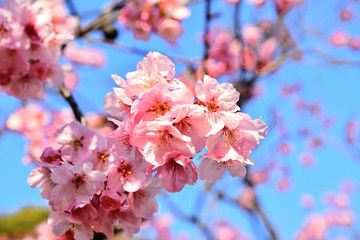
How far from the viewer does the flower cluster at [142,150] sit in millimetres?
1039

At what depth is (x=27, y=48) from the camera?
5.55ft

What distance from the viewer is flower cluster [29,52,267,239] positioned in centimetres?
104

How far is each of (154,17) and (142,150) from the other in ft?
7.71

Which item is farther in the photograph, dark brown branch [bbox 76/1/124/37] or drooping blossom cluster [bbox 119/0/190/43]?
drooping blossom cluster [bbox 119/0/190/43]

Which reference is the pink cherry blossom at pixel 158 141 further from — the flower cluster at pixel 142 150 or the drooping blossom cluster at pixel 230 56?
the drooping blossom cluster at pixel 230 56

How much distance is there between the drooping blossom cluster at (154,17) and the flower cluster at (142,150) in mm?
2045

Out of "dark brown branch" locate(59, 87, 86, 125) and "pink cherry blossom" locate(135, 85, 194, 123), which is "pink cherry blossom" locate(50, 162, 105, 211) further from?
"dark brown branch" locate(59, 87, 86, 125)

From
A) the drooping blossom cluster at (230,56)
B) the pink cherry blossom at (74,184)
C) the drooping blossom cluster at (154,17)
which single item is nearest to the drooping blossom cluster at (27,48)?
the pink cherry blossom at (74,184)

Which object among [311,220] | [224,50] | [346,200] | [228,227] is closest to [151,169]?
[224,50]

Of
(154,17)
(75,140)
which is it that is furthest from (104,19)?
(75,140)

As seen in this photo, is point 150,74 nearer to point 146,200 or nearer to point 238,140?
point 238,140

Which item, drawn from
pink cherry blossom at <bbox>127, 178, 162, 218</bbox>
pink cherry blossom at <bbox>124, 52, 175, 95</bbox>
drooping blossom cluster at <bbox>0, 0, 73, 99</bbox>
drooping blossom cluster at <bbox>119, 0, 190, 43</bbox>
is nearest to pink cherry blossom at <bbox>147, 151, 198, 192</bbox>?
pink cherry blossom at <bbox>127, 178, 162, 218</bbox>

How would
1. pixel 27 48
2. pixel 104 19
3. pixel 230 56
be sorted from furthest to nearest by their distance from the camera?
pixel 230 56
pixel 104 19
pixel 27 48

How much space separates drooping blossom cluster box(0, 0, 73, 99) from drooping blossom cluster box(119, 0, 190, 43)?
4.49ft
